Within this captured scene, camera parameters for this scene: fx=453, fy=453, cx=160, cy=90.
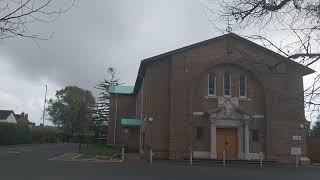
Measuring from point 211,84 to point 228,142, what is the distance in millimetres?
4811

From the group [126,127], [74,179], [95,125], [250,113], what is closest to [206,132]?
[250,113]

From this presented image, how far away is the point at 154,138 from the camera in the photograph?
34781 mm

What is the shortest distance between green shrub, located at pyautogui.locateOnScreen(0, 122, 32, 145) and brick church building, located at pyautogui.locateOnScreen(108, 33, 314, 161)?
81.5ft

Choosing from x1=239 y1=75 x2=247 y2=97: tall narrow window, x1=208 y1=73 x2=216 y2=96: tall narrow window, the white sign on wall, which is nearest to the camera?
the white sign on wall

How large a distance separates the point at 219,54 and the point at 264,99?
16.9 feet

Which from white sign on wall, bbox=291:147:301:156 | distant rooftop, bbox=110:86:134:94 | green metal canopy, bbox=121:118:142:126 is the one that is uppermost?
distant rooftop, bbox=110:86:134:94

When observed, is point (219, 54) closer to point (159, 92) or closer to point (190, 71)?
point (190, 71)

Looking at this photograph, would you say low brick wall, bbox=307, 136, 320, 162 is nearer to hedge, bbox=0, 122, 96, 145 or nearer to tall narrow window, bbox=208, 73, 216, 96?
tall narrow window, bbox=208, 73, 216, 96

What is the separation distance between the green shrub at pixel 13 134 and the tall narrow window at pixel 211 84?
2843cm

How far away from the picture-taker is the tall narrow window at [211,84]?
3628 cm

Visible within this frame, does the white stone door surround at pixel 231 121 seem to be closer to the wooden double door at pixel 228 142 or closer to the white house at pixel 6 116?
the wooden double door at pixel 228 142

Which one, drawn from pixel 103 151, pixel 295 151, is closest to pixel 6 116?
pixel 103 151

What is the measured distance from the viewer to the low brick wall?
127ft

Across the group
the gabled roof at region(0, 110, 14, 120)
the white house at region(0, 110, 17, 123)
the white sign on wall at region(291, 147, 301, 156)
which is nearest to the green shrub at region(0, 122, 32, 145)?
the white sign on wall at region(291, 147, 301, 156)
